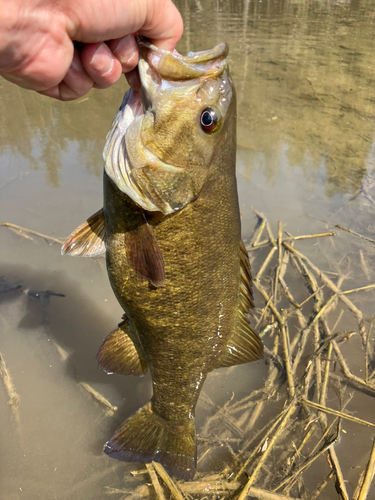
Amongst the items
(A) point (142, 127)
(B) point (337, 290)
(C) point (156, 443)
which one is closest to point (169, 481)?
(C) point (156, 443)

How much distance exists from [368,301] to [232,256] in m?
2.06

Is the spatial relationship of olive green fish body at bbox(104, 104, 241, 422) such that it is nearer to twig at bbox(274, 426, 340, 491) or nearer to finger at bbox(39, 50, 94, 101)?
finger at bbox(39, 50, 94, 101)

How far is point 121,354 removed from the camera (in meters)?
2.03

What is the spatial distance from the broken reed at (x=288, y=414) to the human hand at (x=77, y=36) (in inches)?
83.6

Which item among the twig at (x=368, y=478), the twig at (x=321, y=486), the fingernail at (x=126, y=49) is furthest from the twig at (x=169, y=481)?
the fingernail at (x=126, y=49)

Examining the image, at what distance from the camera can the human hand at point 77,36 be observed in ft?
4.06

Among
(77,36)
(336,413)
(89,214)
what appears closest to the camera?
(77,36)

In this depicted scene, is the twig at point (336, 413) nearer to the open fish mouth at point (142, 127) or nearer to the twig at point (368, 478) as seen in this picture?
the twig at point (368, 478)

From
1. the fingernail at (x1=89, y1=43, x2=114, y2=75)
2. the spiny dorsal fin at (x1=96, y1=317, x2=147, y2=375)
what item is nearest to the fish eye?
the fingernail at (x1=89, y1=43, x2=114, y2=75)

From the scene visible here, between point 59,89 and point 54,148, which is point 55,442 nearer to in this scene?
point 59,89

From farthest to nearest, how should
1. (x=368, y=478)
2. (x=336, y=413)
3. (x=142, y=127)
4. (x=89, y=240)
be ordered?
(x=336, y=413)
(x=368, y=478)
(x=89, y=240)
(x=142, y=127)

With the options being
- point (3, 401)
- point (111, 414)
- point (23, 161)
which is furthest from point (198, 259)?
point (23, 161)

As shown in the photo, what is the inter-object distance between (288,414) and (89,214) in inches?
111

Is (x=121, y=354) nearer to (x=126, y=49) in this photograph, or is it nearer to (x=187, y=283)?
(x=187, y=283)
